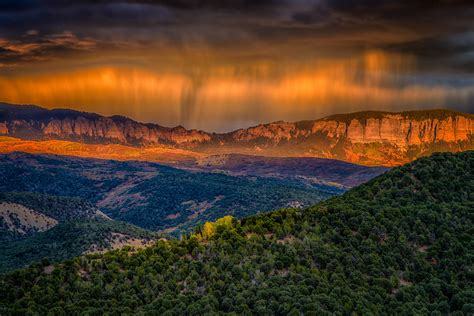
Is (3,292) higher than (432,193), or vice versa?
(432,193)

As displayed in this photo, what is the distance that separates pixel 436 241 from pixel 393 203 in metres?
12.5

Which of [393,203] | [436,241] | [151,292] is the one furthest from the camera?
[393,203]

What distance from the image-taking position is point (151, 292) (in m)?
88.4

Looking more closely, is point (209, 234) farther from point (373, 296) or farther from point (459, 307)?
point (459, 307)

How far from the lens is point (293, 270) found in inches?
3585

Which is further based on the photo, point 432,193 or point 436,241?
point 432,193

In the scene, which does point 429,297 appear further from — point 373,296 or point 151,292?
point 151,292

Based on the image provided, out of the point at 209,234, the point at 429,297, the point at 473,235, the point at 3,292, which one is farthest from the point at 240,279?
the point at 473,235

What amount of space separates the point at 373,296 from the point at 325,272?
718cm

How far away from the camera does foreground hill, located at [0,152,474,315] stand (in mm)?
84812

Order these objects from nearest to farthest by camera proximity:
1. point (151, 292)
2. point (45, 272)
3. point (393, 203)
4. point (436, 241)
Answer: point (151, 292) → point (45, 272) → point (436, 241) → point (393, 203)

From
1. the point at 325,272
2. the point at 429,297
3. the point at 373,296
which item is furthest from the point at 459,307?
the point at 325,272

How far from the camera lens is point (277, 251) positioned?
315ft

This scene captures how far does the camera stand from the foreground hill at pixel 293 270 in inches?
3339
